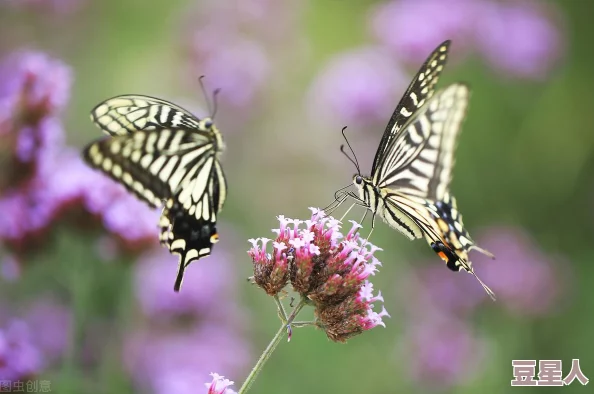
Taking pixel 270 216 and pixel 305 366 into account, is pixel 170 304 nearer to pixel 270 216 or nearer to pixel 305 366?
pixel 305 366

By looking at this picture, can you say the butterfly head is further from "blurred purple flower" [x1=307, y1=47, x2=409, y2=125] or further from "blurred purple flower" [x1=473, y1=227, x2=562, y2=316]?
"blurred purple flower" [x1=307, y1=47, x2=409, y2=125]

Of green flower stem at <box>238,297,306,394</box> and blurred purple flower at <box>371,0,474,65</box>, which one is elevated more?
blurred purple flower at <box>371,0,474,65</box>

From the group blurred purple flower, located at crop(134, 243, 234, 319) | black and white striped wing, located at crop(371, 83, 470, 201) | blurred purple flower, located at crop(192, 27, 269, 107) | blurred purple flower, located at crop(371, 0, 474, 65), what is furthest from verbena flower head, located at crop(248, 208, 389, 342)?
blurred purple flower, located at crop(192, 27, 269, 107)

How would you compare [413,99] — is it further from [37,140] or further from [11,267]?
[11,267]

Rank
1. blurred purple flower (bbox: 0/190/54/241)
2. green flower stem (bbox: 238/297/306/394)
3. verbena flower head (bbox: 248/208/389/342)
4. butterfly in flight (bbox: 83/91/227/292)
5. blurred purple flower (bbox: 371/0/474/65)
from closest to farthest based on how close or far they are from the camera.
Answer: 1. green flower stem (bbox: 238/297/306/394)
2. verbena flower head (bbox: 248/208/389/342)
3. butterfly in flight (bbox: 83/91/227/292)
4. blurred purple flower (bbox: 0/190/54/241)
5. blurred purple flower (bbox: 371/0/474/65)

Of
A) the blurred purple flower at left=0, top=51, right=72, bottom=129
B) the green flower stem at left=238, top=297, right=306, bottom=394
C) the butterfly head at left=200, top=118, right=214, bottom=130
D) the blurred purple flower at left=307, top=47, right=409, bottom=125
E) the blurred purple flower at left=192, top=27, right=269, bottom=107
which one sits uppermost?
the blurred purple flower at left=192, top=27, right=269, bottom=107

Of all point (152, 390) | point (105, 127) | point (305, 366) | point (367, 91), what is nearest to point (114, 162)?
point (105, 127)

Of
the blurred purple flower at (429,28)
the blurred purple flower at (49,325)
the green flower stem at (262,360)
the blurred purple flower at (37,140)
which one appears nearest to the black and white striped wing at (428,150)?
the green flower stem at (262,360)

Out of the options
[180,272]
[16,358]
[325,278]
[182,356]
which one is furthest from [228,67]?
[325,278]
